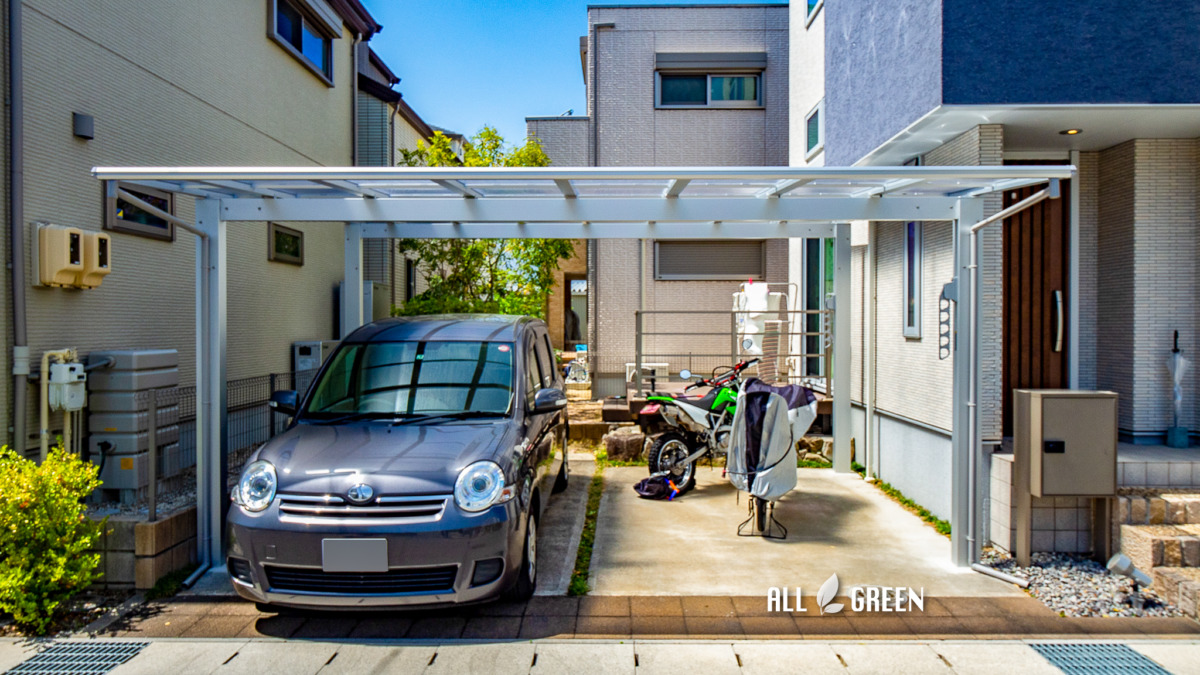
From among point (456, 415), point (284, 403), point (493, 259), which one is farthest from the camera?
point (493, 259)

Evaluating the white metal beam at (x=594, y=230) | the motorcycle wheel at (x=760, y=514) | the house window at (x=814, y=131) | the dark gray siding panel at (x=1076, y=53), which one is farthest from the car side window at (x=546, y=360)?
the house window at (x=814, y=131)

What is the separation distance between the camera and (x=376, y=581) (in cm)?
411

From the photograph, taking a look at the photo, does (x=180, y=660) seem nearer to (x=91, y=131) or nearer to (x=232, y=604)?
(x=232, y=604)

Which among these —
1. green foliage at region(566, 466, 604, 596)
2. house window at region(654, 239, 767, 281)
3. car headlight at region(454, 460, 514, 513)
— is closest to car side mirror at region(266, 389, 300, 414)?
car headlight at region(454, 460, 514, 513)

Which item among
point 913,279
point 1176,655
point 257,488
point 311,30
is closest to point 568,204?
point 257,488

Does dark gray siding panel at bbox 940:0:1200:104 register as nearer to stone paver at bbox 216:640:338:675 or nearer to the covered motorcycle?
the covered motorcycle

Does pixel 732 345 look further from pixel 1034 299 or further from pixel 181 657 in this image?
pixel 181 657

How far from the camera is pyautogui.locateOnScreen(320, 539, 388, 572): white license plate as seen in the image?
13.3 ft

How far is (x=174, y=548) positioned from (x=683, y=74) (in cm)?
1097

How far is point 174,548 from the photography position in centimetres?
511

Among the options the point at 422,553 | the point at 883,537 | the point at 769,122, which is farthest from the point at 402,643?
the point at 769,122

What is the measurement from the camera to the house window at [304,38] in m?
9.52

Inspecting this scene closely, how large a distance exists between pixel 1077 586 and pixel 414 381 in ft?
15.1

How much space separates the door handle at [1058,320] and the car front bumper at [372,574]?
5.13m
